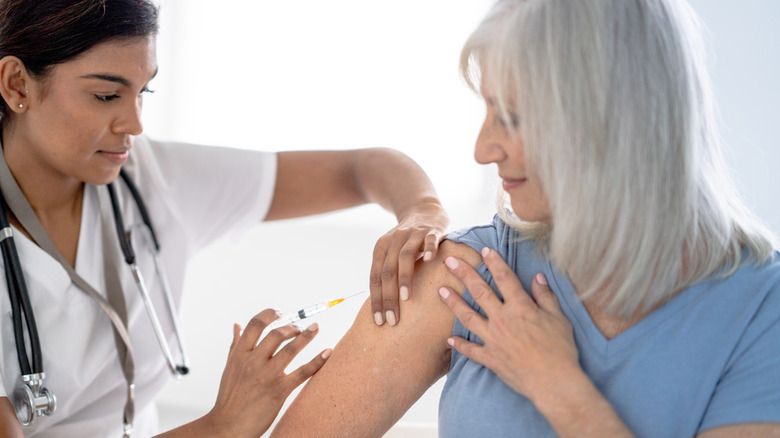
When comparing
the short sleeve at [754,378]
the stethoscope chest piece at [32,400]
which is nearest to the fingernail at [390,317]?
the short sleeve at [754,378]

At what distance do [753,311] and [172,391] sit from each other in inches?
111

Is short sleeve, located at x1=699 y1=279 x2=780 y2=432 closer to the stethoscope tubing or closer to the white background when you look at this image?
the stethoscope tubing

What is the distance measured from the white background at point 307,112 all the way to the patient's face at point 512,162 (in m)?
1.90

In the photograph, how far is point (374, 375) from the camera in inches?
47.5

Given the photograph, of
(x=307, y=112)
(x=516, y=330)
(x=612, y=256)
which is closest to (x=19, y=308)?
(x=516, y=330)

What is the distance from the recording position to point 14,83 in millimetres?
1455

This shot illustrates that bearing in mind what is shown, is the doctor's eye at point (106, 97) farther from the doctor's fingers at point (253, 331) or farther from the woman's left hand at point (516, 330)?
the woman's left hand at point (516, 330)

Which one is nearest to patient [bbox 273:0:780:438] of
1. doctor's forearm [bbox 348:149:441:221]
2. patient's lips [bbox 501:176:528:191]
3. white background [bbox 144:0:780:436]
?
patient's lips [bbox 501:176:528:191]

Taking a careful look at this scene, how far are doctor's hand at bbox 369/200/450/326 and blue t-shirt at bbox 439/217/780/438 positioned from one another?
0.53 feet

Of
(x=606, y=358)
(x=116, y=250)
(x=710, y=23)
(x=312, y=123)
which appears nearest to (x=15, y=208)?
(x=116, y=250)

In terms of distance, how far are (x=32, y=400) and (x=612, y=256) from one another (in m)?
1.05

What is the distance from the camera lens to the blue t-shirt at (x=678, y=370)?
103 cm

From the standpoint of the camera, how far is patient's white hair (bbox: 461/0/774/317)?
40.2 inches

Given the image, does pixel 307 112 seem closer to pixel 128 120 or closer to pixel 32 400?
pixel 128 120
